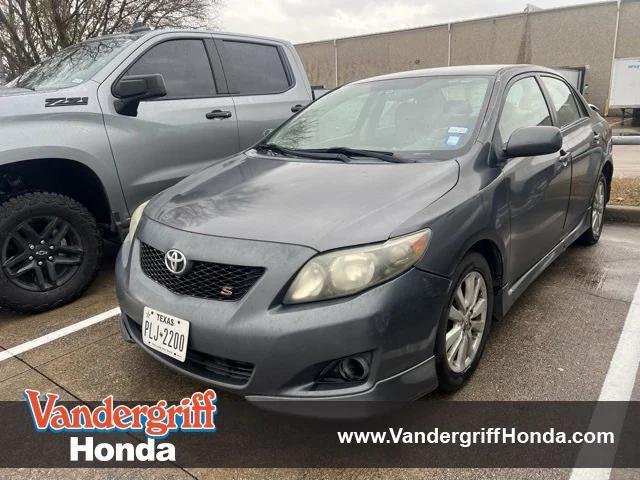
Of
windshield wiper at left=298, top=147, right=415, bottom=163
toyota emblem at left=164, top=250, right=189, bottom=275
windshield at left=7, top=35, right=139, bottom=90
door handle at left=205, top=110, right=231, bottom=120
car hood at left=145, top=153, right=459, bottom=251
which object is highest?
windshield at left=7, top=35, right=139, bottom=90

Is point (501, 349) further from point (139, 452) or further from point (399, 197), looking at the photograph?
point (139, 452)

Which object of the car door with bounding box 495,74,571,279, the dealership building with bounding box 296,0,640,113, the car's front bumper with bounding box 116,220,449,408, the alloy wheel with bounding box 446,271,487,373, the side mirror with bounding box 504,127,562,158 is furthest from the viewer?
the dealership building with bounding box 296,0,640,113

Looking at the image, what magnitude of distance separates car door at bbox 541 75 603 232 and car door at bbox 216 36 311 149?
7.46ft

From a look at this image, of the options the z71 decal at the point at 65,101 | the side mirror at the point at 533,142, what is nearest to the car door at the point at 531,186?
the side mirror at the point at 533,142

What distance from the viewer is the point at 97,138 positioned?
11.4 ft

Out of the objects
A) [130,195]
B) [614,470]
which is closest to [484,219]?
[614,470]

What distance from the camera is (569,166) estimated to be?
3408 mm

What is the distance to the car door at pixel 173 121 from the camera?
12.0 feet

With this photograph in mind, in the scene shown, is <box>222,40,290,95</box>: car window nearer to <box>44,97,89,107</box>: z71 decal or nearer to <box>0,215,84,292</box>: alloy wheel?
<box>44,97,89,107</box>: z71 decal

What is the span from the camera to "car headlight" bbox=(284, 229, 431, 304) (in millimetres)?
1887

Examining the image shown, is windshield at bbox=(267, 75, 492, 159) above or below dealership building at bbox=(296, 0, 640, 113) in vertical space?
above

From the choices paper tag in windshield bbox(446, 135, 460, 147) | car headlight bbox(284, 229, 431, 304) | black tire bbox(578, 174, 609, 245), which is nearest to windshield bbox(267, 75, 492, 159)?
paper tag in windshield bbox(446, 135, 460, 147)

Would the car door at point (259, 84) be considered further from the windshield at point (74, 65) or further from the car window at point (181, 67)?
the windshield at point (74, 65)

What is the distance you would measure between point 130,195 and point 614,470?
3.26 metres
